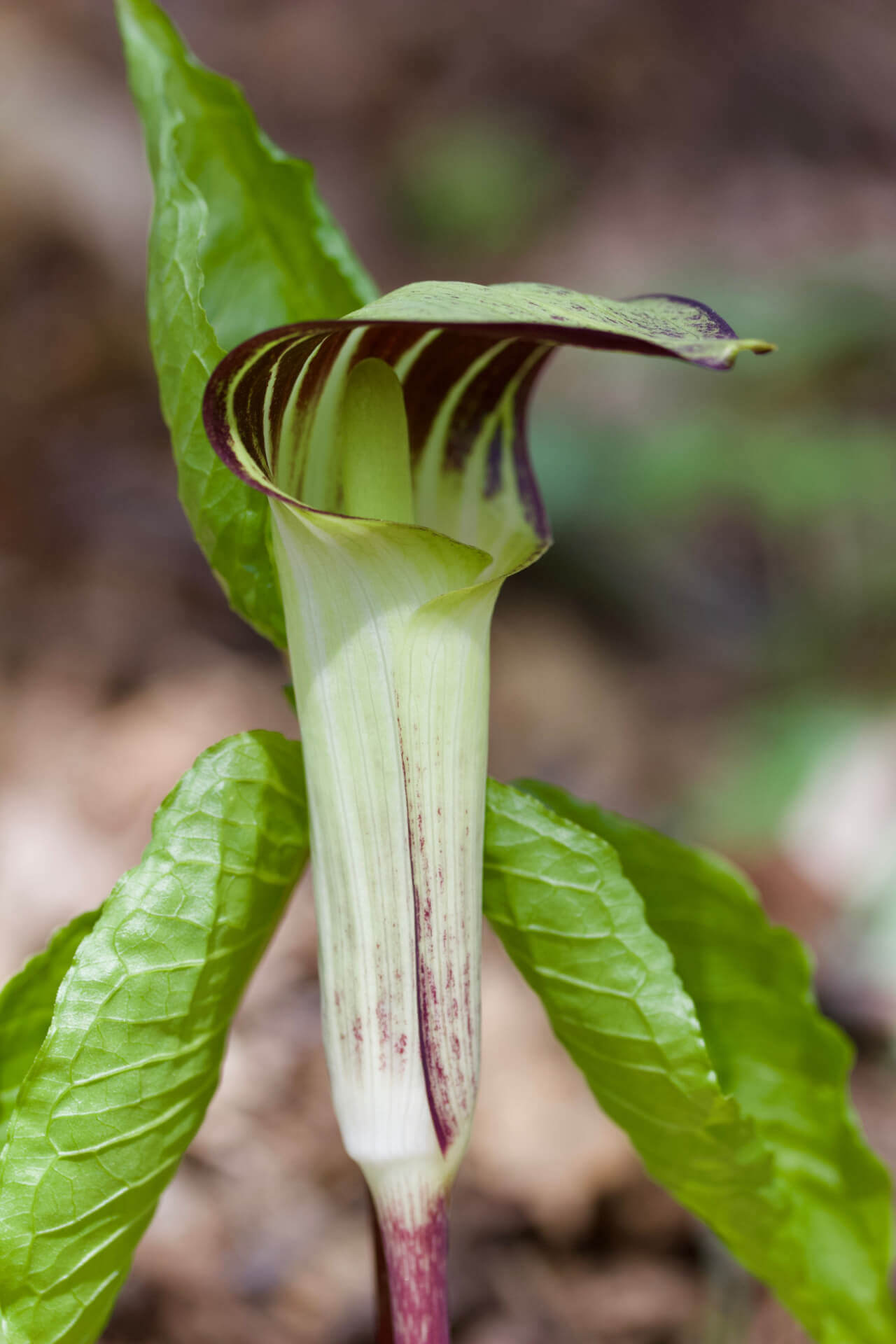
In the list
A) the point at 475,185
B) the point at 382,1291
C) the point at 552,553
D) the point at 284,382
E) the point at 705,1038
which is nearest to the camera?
the point at 284,382

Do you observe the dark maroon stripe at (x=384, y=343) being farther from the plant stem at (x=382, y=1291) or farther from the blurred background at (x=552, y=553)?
the blurred background at (x=552, y=553)

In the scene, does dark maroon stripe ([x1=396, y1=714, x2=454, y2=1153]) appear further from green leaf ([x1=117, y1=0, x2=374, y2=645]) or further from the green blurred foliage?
the green blurred foliage

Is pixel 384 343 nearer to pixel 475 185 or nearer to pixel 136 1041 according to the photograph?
pixel 136 1041

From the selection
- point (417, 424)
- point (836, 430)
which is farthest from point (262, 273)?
point (836, 430)

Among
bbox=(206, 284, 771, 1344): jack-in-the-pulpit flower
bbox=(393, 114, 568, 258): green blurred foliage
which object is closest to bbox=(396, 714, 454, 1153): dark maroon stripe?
bbox=(206, 284, 771, 1344): jack-in-the-pulpit flower

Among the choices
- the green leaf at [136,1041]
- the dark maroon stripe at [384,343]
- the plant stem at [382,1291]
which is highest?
the dark maroon stripe at [384,343]

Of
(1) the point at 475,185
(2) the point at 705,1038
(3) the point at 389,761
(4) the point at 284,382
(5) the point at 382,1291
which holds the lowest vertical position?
(5) the point at 382,1291

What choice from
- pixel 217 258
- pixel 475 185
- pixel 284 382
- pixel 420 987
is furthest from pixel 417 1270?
pixel 475 185

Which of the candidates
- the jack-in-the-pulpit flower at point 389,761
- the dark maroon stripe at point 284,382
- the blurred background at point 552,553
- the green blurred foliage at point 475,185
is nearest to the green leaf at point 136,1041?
the jack-in-the-pulpit flower at point 389,761

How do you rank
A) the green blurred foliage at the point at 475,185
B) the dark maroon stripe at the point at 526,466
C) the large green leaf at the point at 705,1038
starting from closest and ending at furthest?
the large green leaf at the point at 705,1038 < the dark maroon stripe at the point at 526,466 < the green blurred foliage at the point at 475,185
